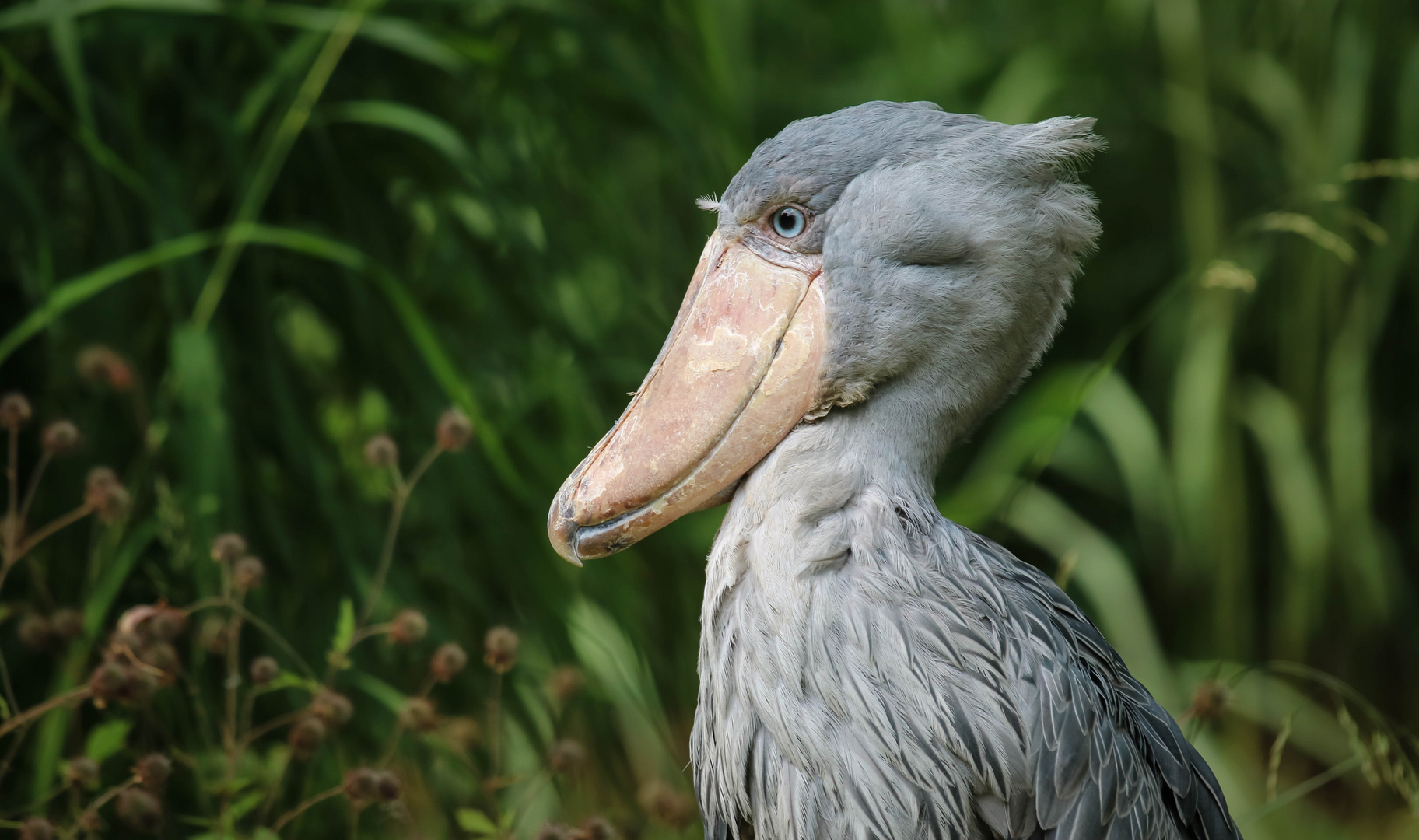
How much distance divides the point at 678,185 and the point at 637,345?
33 centimetres

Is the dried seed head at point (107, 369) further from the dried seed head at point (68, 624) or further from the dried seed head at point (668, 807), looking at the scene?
the dried seed head at point (668, 807)

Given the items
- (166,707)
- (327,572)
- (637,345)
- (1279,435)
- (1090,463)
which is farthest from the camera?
(1090,463)

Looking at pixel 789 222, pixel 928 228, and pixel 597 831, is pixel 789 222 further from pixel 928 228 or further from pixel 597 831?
pixel 597 831

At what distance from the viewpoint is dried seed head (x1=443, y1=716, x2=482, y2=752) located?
1.42 metres

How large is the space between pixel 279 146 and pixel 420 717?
850 mm

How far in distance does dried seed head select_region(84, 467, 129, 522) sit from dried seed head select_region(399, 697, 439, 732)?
1.24 feet

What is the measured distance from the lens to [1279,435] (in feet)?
8.02

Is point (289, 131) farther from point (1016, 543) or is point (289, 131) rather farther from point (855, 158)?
point (1016, 543)

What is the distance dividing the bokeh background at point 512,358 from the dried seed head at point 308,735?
0.45 ft

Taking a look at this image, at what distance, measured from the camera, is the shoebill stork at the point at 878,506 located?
3.17ft

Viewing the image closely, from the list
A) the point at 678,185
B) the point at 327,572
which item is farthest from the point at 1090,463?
the point at 327,572

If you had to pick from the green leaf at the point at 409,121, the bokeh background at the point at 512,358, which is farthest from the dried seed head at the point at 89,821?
the green leaf at the point at 409,121

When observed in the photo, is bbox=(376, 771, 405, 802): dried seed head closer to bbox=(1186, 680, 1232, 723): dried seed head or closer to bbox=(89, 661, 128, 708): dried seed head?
bbox=(89, 661, 128, 708): dried seed head

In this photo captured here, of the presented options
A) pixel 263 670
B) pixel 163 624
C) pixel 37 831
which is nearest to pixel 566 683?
pixel 263 670
